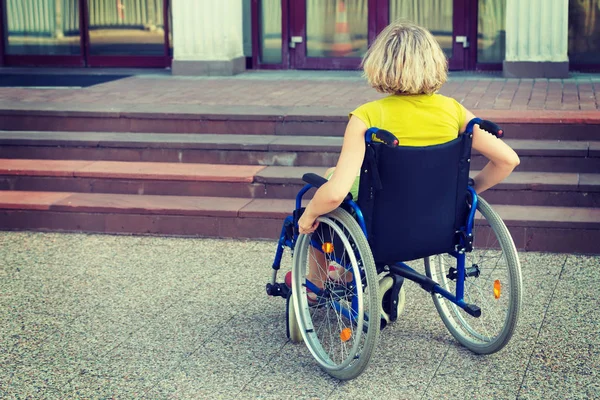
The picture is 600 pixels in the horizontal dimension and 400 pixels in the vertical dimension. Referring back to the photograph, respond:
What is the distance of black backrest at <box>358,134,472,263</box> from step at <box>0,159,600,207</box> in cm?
247

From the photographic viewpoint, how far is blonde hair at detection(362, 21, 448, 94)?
153 inches

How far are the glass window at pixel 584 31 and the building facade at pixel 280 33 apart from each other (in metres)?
0.01

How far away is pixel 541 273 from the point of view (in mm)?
5504

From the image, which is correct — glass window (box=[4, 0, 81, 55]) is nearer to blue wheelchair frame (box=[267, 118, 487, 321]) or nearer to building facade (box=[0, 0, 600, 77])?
building facade (box=[0, 0, 600, 77])

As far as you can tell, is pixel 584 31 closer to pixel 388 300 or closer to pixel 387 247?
pixel 388 300

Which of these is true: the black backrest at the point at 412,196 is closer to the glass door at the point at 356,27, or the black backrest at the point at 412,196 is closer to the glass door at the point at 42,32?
the glass door at the point at 356,27

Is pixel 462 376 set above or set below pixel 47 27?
below

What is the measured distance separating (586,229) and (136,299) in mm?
2762

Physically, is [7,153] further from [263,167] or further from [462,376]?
[462,376]

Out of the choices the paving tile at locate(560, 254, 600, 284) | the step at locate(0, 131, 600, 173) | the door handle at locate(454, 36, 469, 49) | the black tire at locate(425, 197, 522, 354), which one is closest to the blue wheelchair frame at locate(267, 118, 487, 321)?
the black tire at locate(425, 197, 522, 354)

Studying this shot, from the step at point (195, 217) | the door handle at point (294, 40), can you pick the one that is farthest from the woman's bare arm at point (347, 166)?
the door handle at point (294, 40)

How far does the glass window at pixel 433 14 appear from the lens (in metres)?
10.7

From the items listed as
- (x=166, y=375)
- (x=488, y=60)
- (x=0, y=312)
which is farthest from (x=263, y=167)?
(x=488, y=60)

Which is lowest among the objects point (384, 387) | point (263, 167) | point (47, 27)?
point (384, 387)
